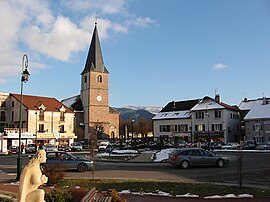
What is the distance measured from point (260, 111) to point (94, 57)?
4835 cm

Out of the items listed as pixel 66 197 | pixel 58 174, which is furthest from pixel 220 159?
pixel 66 197

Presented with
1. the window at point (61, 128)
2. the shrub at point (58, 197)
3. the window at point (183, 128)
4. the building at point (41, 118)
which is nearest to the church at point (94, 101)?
the building at point (41, 118)

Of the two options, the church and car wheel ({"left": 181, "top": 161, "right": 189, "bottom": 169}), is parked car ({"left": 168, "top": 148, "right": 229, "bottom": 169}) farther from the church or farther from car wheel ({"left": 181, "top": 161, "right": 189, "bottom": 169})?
the church

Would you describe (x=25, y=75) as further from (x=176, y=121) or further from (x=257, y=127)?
(x=176, y=121)

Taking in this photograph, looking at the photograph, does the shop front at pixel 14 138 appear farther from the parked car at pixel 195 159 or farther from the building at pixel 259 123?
the building at pixel 259 123

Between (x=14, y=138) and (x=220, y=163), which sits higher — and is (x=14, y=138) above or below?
above

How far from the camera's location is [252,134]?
2594 inches

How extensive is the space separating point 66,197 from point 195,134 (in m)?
68.9

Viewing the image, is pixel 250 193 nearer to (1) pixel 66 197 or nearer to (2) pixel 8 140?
(1) pixel 66 197

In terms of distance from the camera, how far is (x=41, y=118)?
71625mm

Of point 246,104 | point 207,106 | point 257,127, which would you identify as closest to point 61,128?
point 207,106

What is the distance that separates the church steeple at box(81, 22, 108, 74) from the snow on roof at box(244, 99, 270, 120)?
146ft

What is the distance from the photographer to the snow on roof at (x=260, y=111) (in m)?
65.2

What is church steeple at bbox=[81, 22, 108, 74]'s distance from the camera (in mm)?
94188
